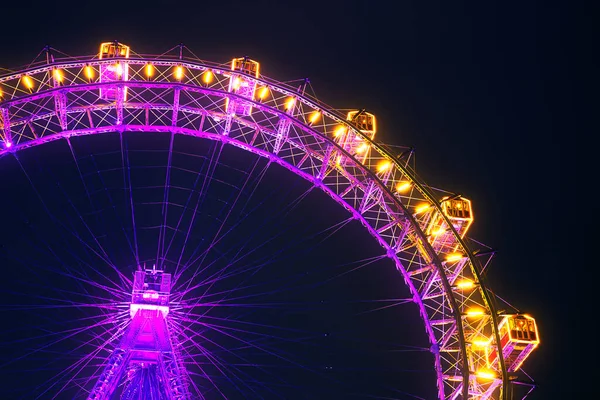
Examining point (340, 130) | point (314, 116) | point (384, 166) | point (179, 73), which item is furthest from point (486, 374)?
point (179, 73)

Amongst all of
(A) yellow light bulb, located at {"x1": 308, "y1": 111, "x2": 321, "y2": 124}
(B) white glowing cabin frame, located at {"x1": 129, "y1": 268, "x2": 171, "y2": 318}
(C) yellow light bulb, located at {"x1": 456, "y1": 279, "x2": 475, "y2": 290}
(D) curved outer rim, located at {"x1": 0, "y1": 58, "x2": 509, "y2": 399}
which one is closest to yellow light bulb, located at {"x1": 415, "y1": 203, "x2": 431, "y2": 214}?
(D) curved outer rim, located at {"x1": 0, "y1": 58, "x2": 509, "y2": 399}

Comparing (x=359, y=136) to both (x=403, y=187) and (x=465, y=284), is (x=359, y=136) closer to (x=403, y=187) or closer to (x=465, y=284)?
(x=403, y=187)

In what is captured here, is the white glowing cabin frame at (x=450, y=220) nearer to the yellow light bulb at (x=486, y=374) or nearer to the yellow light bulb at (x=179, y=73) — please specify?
the yellow light bulb at (x=486, y=374)

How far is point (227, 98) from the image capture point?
1873cm

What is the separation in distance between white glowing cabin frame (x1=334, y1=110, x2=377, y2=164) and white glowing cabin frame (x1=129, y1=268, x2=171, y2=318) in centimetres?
690

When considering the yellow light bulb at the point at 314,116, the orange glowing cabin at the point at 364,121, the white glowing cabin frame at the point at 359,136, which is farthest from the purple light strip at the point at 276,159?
the orange glowing cabin at the point at 364,121

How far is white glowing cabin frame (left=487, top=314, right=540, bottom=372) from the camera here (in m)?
16.9

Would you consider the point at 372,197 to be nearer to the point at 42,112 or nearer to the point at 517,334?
the point at 517,334

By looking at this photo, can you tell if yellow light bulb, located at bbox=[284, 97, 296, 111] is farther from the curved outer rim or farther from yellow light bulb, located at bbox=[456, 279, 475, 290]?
yellow light bulb, located at bbox=[456, 279, 475, 290]

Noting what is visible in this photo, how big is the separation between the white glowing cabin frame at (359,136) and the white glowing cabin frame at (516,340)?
6560 millimetres

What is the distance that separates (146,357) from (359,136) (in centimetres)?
910

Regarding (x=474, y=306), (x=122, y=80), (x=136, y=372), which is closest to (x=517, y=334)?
(x=474, y=306)

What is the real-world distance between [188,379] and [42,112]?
929 cm

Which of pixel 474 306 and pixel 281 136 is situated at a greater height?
pixel 281 136
